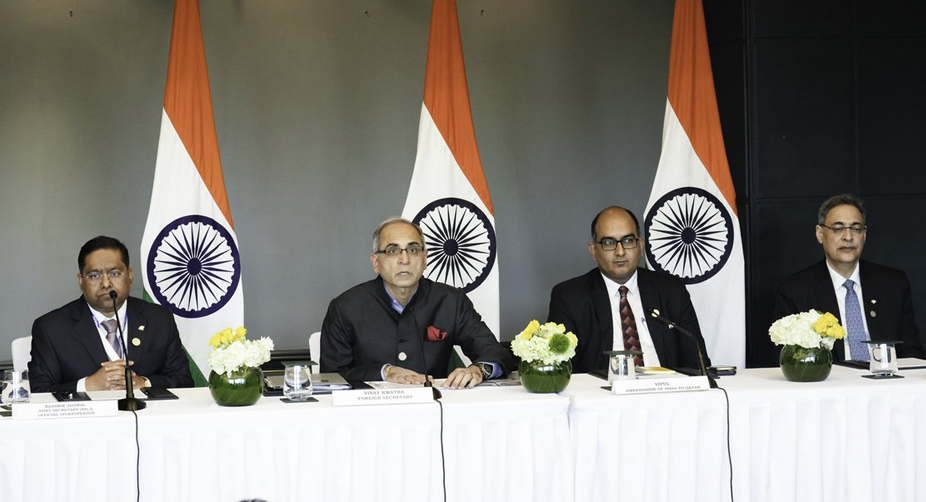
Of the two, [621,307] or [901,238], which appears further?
[901,238]

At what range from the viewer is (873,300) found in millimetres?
4020

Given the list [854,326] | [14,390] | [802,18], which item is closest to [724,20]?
[802,18]

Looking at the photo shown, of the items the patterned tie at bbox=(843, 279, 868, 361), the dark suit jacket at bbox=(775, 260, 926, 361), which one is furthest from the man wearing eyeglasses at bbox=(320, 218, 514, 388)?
the patterned tie at bbox=(843, 279, 868, 361)

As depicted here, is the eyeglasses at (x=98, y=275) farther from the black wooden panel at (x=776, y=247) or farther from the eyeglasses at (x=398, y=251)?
the black wooden panel at (x=776, y=247)

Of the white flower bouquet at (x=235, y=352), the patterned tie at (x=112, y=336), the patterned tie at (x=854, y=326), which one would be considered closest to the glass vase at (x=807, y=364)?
the patterned tie at (x=854, y=326)

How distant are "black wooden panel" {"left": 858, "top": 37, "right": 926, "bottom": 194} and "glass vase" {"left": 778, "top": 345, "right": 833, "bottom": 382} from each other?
6.86ft

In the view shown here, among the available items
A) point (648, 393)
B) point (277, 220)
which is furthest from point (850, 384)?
point (277, 220)

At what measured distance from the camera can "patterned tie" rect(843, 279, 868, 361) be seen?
390 centimetres

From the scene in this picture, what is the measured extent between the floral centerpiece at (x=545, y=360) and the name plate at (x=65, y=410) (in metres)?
1.17

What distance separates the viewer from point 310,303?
17.6 ft

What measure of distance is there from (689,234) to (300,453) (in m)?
2.59

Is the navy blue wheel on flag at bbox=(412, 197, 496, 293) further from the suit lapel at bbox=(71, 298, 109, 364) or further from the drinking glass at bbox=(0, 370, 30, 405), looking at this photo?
the drinking glass at bbox=(0, 370, 30, 405)

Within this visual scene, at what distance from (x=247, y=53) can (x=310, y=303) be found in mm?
1430

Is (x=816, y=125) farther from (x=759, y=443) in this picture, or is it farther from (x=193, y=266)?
(x=193, y=266)
